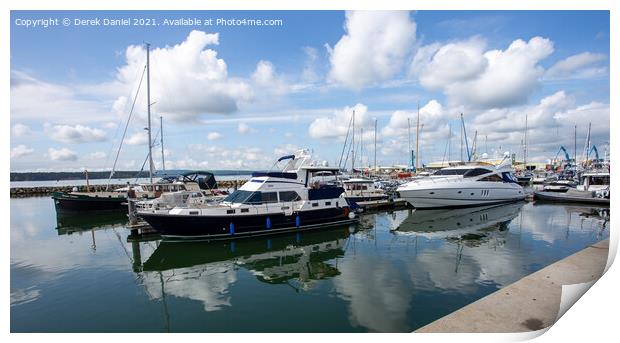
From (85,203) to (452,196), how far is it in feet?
111

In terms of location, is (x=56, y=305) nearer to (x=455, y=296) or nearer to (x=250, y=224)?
(x=250, y=224)

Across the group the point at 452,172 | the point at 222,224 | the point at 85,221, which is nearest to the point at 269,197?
the point at 222,224

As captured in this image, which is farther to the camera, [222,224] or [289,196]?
[289,196]

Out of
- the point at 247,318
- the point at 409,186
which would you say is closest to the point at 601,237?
the point at 409,186

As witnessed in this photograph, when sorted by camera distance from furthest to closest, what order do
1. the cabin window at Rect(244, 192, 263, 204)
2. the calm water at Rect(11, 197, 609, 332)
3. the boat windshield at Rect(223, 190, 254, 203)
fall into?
the boat windshield at Rect(223, 190, 254, 203) → the cabin window at Rect(244, 192, 263, 204) → the calm water at Rect(11, 197, 609, 332)

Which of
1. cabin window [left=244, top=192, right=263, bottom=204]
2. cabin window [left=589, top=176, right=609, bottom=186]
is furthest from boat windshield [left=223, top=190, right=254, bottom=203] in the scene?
cabin window [left=589, top=176, right=609, bottom=186]

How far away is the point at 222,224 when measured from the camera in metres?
16.5

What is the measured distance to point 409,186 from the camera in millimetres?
27188

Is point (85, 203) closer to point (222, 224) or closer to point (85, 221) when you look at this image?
point (85, 221)

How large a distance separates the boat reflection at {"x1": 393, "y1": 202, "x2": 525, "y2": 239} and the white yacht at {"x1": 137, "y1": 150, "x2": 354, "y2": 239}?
4664 mm

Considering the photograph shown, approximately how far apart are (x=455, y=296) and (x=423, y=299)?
101cm

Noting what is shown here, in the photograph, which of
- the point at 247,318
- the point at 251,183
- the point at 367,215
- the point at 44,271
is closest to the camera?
the point at 247,318

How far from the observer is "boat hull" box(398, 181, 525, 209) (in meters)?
26.9

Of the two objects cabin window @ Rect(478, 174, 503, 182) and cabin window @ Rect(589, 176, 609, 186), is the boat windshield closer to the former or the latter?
cabin window @ Rect(478, 174, 503, 182)
